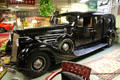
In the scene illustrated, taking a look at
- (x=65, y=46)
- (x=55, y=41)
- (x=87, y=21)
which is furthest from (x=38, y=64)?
(x=87, y=21)

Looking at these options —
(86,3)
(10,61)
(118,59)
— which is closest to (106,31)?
(118,59)

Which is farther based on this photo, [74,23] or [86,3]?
[86,3]

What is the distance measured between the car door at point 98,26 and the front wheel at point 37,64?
2702 mm

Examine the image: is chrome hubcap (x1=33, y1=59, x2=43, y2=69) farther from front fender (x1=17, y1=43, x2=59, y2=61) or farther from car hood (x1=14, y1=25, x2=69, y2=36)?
car hood (x1=14, y1=25, x2=69, y2=36)

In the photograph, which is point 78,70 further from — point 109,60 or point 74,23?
point 109,60

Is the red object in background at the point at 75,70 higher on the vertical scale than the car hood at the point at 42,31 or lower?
lower

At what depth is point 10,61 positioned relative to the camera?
10.2 feet

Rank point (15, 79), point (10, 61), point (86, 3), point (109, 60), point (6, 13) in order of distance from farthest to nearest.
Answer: point (86, 3) → point (6, 13) → point (109, 60) → point (10, 61) → point (15, 79)

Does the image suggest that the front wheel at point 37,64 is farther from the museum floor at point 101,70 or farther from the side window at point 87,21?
the side window at point 87,21

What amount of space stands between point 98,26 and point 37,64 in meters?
3.31

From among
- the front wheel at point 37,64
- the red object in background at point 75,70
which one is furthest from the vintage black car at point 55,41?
the red object in background at point 75,70

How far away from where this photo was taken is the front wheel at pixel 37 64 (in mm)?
2515

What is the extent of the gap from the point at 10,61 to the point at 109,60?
3450mm

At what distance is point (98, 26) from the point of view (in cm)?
461
